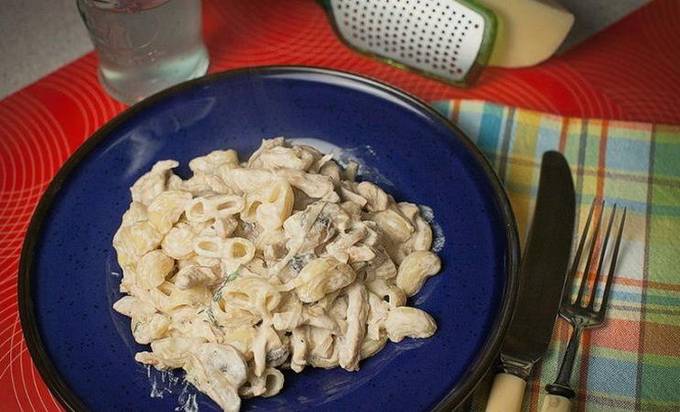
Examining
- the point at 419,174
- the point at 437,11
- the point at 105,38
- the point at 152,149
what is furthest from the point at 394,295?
the point at 105,38

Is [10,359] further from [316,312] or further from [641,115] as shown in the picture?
[641,115]

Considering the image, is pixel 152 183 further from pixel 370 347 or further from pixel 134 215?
pixel 370 347

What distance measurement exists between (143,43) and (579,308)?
895 mm

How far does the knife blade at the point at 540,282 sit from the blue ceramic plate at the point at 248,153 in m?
0.06

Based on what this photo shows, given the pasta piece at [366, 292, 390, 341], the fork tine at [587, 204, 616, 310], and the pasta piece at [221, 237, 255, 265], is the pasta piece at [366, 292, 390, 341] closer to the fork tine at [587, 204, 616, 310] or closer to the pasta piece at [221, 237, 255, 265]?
the pasta piece at [221, 237, 255, 265]

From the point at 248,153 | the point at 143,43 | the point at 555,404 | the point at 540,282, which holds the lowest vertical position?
the point at 555,404

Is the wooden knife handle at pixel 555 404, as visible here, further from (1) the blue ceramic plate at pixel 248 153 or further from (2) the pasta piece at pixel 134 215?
(2) the pasta piece at pixel 134 215

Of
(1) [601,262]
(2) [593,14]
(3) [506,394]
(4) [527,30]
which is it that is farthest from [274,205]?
(2) [593,14]

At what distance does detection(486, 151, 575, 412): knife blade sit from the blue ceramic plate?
0.20 ft

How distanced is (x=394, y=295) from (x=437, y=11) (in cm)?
63

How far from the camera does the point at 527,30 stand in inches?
64.9

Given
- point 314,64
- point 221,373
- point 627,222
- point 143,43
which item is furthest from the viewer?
point 314,64

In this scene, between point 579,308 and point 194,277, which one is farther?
point 579,308

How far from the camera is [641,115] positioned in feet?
5.40
